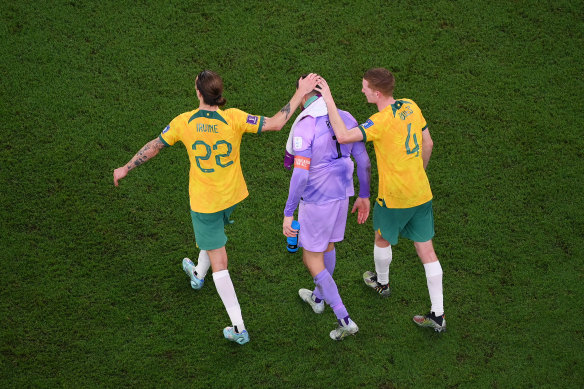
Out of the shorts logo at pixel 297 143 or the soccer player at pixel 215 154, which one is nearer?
the shorts logo at pixel 297 143

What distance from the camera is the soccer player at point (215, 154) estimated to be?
481 cm

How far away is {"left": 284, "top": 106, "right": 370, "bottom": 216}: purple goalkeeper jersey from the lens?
466cm

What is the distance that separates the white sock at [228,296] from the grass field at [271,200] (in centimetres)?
30

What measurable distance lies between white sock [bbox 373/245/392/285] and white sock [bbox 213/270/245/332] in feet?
4.60

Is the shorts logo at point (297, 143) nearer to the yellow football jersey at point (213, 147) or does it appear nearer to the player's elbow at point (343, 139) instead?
the player's elbow at point (343, 139)

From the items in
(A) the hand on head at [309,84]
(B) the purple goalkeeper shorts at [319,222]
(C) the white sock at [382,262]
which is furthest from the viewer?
(C) the white sock at [382,262]

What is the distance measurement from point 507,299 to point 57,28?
6.34m

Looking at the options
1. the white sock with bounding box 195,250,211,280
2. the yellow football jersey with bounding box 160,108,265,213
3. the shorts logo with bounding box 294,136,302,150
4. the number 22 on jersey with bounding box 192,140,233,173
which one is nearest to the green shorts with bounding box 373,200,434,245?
the shorts logo with bounding box 294,136,302,150

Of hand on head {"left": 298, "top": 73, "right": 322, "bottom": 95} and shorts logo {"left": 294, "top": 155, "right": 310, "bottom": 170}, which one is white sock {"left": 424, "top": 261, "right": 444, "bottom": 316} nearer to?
shorts logo {"left": 294, "top": 155, "right": 310, "bottom": 170}

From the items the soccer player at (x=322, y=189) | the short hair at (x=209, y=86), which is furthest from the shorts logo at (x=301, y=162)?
the short hair at (x=209, y=86)

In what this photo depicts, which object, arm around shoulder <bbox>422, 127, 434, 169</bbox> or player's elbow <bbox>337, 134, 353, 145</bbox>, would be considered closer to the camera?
player's elbow <bbox>337, 134, 353, 145</bbox>

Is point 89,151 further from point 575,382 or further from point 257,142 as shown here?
point 575,382

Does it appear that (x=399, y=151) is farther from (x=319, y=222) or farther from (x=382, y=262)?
(x=382, y=262)

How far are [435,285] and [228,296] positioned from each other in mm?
1873
